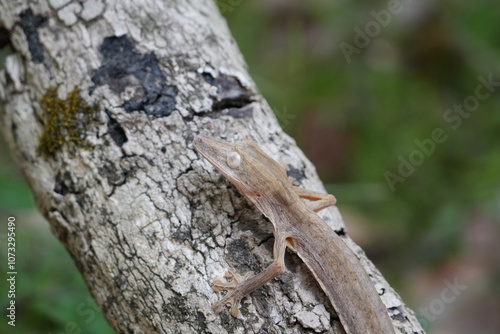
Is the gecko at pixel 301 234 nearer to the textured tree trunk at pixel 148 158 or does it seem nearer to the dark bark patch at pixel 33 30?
the textured tree trunk at pixel 148 158

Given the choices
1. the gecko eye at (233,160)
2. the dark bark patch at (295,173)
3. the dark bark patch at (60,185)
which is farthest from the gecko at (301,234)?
the dark bark patch at (60,185)

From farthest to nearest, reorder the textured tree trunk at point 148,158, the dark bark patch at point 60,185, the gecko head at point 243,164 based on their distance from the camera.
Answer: the dark bark patch at point 60,185 < the gecko head at point 243,164 < the textured tree trunk at point 148,158

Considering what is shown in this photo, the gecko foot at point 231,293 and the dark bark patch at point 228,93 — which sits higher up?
the dark bark patch at point 228,93

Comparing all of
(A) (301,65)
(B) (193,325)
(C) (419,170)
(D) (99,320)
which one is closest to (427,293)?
(C) (419,170)

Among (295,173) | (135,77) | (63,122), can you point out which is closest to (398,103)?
(295,173)

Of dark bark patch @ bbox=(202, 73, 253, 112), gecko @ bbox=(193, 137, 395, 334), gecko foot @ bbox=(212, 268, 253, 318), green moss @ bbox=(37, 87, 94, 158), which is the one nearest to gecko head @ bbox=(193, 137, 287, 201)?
gecko @ bbox=(193, 137, 395, 334)
